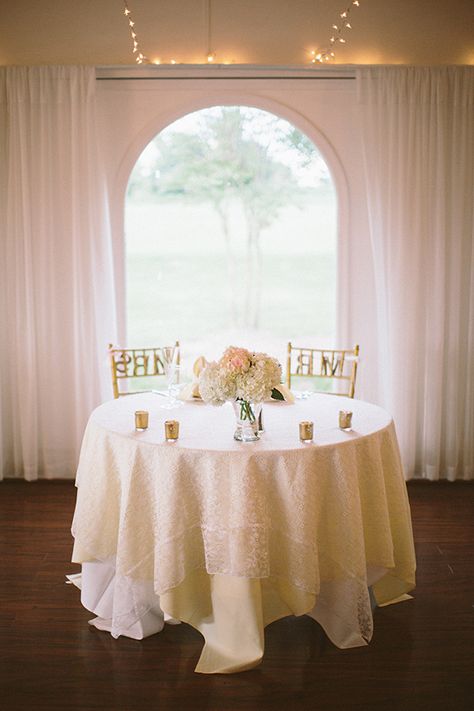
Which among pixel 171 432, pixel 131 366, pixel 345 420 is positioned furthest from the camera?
pixel 131 366

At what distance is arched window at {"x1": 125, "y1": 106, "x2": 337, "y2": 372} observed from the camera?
594 cm

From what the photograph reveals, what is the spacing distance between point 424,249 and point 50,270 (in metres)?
2.53

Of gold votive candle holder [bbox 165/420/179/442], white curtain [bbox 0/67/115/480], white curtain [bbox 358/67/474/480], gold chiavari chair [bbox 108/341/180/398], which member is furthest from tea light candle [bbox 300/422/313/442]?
white curtain [bbox 0/67/115/480]

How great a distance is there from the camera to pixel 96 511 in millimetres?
2859

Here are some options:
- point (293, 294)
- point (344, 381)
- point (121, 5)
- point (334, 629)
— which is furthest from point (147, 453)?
point (293, 294)

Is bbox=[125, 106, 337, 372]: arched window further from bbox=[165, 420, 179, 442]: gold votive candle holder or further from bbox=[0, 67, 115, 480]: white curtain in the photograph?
bbox=[165, 420, 179, 442]: gold votive candle holder

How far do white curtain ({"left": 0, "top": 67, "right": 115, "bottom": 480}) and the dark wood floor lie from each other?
1562mm

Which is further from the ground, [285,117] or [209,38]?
[209,38]

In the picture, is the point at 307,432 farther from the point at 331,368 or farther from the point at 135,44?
the point at 135,44

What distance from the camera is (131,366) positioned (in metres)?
5.64

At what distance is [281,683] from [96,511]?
37.5 inches

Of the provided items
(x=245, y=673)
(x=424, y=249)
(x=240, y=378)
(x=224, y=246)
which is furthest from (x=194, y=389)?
(x=224, y=246)

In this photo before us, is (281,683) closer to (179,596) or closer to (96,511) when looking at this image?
(179,596)

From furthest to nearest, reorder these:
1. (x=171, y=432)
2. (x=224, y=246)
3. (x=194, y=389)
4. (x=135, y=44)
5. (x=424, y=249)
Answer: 1. (x=224, y=246)
2. (x=424, y=249)
3. (x=135, y=44)
4. (x=194, y=389)
5. (x=171, y=432)
